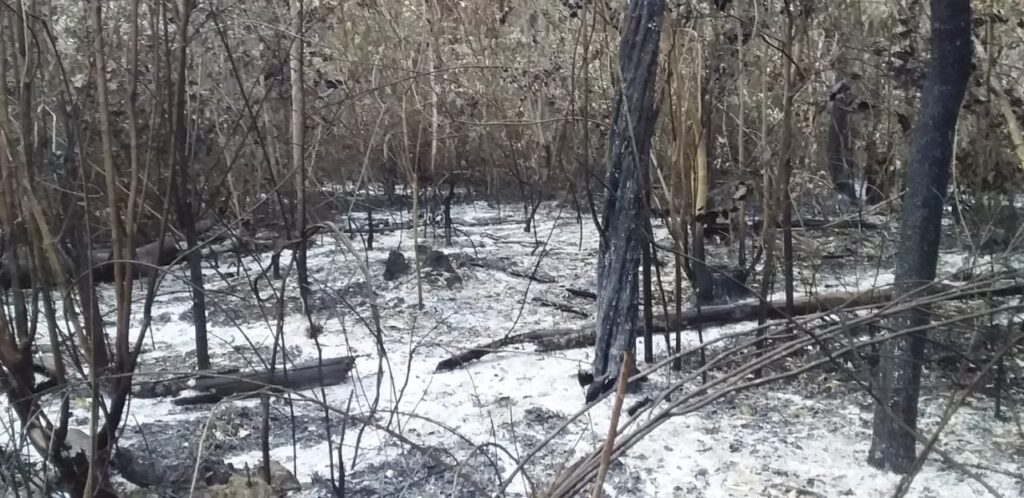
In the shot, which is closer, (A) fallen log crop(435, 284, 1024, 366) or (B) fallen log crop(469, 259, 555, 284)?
(A) fallen log crop(435, 284, 1024, 366)

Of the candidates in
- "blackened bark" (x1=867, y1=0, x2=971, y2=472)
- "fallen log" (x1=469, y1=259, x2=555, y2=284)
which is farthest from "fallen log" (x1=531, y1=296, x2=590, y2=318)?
"blackened bark" (x1=867, y1=0, x2=971, y2=472)

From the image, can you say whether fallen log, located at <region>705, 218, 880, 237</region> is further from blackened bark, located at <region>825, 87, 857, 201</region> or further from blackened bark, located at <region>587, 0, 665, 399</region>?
blackened bark, located at <region>587, 0, 665, 399</region>

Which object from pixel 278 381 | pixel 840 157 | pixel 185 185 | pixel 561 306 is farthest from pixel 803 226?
pixel 185 185

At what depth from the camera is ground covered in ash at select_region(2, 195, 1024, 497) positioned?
2242 mm

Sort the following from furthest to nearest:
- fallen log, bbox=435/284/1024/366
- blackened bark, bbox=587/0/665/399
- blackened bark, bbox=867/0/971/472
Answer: fallen log, bbox=435/284/1024/366 → blackened bark, bbox=587/0/665/399 → blackened bark, bbox=867/0/971/472

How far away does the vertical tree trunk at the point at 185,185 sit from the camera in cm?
229

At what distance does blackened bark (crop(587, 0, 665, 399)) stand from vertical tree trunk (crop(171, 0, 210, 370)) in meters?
1.49

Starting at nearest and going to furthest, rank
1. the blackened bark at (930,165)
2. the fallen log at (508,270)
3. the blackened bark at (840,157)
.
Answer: the blackened bark at (930,165) → the fallen log at (508,270) → the blackened bark at (840,157)

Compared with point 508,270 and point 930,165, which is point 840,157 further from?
point 930,165

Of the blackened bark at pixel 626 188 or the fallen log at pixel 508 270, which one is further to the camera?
Answer: the fallen log at pixel 508 270

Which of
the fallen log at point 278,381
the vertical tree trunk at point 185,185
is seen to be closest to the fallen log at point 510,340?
the fallen log at point 278,381

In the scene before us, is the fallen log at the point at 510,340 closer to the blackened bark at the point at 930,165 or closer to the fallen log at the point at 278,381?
the fallen log at the point at 278,381

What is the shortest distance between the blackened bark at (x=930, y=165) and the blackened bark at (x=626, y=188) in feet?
3.14

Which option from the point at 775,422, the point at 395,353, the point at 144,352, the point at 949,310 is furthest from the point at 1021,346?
the point at 144,352
